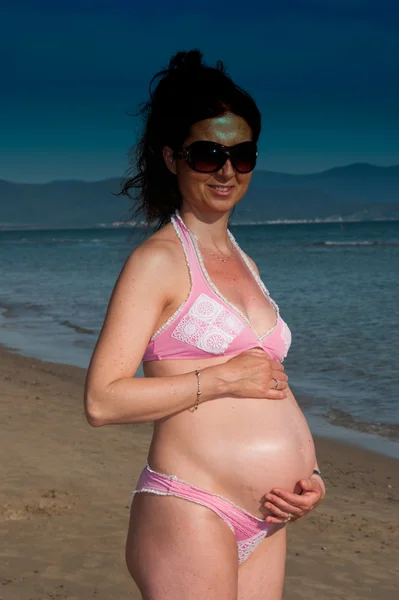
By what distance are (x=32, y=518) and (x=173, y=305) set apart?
141 inches

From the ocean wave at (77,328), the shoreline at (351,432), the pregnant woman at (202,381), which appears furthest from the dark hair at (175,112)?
the ocean wave at (77,328)

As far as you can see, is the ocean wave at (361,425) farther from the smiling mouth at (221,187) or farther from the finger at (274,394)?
the smiling mouth at (221,187)

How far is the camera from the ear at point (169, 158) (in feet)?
8.13

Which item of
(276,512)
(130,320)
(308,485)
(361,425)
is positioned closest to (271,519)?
(276,512)

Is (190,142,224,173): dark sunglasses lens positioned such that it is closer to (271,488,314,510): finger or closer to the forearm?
the forearm

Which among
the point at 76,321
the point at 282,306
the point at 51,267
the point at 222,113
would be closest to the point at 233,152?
the point at 222,113

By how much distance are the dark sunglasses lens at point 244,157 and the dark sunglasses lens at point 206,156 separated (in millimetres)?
60

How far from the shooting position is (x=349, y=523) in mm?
5809

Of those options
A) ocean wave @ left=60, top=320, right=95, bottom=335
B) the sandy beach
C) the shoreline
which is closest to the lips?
the sandy beach

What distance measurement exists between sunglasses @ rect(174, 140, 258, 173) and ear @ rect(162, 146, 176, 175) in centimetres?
3

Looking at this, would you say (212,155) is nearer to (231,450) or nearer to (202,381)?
(202,381)

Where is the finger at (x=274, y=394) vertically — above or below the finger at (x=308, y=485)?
above

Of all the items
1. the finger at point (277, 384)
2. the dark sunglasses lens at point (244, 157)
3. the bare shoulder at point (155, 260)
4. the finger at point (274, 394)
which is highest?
the dark sunglasses lens at point (244, 157)

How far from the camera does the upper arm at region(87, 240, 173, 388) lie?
2.10m
